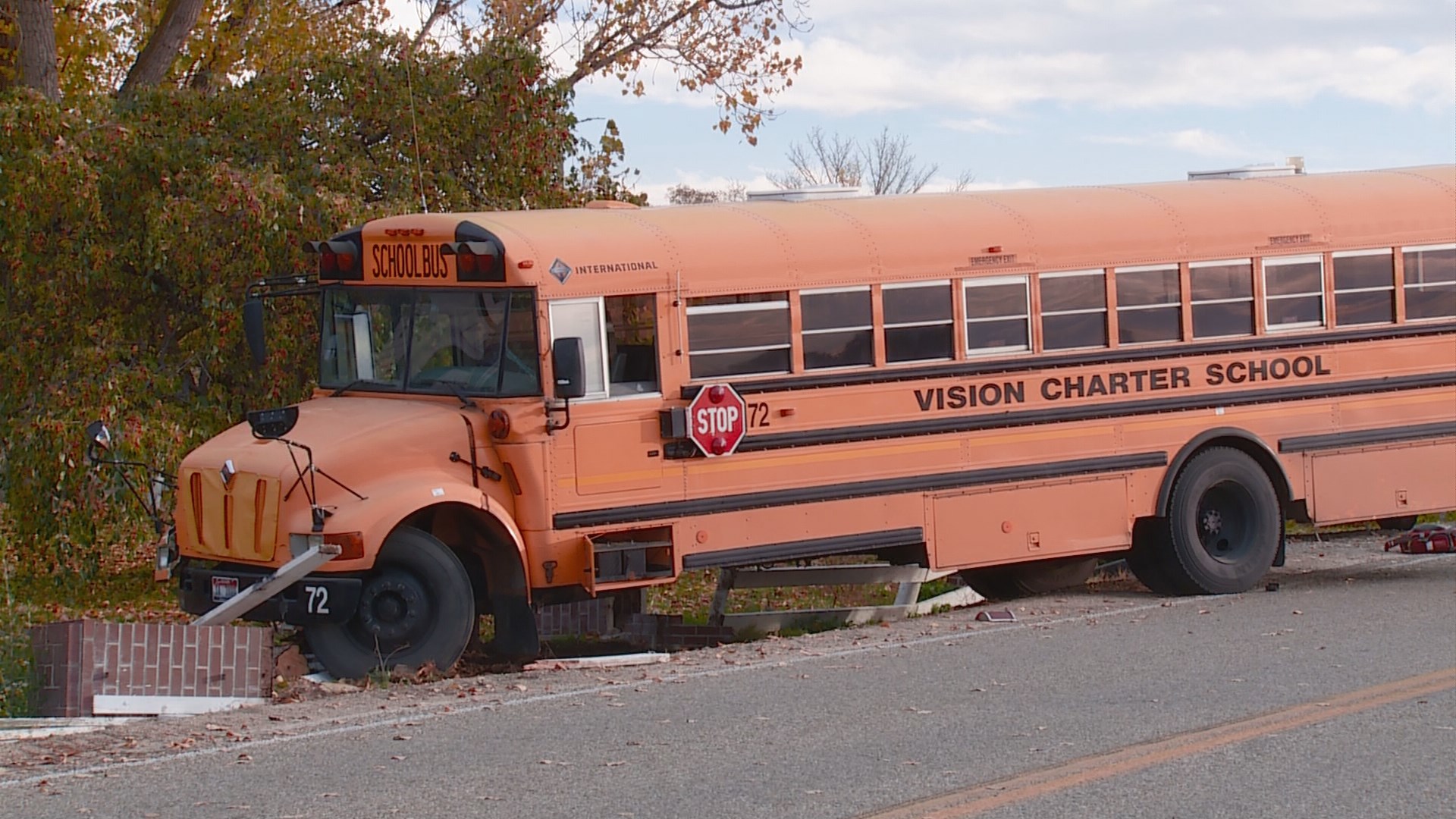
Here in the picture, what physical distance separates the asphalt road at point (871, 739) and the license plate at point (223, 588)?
104 centimetres

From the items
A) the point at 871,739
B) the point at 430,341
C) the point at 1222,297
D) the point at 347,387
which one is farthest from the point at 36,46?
the point at 871,739

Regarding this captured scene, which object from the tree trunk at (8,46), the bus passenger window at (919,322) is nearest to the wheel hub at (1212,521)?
the bus passenger window at (919,322)

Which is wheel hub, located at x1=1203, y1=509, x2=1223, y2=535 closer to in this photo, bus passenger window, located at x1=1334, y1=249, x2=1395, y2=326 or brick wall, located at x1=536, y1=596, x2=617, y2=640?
bus passenger window, located at x1=1334, y1=249, x2=1395, y2=326

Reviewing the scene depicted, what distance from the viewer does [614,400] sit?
1024 centimetres

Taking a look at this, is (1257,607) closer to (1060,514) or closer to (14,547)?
(1060,514)

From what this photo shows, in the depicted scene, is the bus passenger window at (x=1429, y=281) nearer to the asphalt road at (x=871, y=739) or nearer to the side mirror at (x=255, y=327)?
the asphalt road at (x=871, y=739)

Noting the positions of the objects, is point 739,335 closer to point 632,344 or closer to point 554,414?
point 632,344

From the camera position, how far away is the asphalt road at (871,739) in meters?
6.59

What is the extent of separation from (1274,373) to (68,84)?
16.8 meters

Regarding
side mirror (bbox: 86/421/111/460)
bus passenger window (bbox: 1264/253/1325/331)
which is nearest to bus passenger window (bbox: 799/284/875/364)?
bus passenger window (bbox: 1264/253/1325/331)

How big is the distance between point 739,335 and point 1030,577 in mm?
3314

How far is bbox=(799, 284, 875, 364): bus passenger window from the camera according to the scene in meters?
10.8

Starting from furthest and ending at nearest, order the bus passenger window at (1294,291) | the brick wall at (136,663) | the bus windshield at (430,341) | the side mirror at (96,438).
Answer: the bus passenger window at (1294,291) → the bus windshield at (430,341) → the side mirror at (96,438) → the brick wall at (136,663)

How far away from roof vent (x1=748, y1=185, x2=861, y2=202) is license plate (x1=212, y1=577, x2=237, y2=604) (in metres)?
4.17
